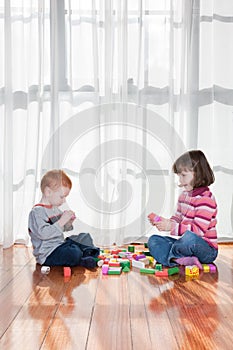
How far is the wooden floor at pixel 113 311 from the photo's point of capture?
1.62 metres

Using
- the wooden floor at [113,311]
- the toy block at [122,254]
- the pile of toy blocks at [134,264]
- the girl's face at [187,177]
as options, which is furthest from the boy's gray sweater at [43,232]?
the girl's face at [187,177]

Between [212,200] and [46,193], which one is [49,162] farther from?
[212,200]

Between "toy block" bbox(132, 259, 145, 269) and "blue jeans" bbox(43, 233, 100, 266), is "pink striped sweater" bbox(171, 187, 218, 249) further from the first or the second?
"blue jeans" bbox(43, 233, 100, 266)

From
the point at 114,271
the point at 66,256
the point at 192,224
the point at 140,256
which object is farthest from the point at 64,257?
the point at 192,224

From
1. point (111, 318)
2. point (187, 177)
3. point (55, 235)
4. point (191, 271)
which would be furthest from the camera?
point (187, 177)

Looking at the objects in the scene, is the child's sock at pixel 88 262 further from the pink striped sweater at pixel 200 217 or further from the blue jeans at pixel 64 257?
the pink striped sweater at pixel 200 217

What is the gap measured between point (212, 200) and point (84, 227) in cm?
91

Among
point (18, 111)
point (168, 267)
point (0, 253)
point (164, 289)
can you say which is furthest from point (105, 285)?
point (18, 111)

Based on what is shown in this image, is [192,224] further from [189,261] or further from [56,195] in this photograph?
[56,195]

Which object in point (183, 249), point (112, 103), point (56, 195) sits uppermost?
point (112, 103)

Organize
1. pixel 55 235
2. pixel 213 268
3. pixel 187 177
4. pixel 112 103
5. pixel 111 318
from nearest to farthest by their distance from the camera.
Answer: pixel 111 318 → pixel 213 268 → pixel 55 235 → pixel 187 177 → pixel 112 103

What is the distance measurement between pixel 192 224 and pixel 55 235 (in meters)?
0.69

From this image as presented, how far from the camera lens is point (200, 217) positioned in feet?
8.98

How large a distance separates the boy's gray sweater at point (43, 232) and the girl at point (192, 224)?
0.48 metres
